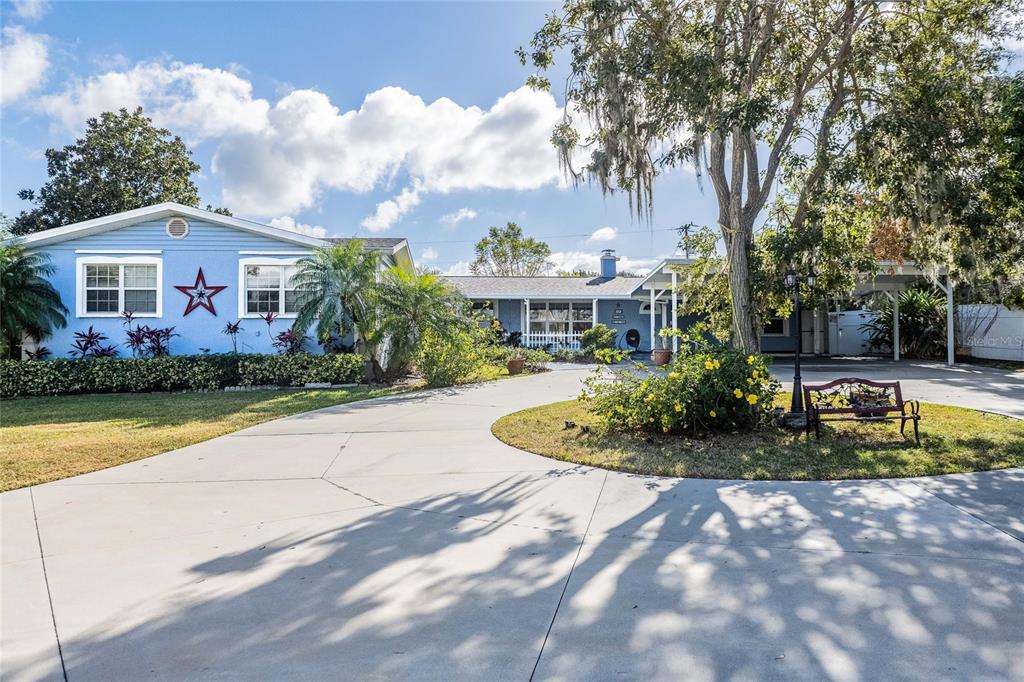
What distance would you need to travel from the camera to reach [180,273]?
1444 cm

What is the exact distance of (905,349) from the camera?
65.9ft

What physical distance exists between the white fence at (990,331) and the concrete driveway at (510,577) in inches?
596

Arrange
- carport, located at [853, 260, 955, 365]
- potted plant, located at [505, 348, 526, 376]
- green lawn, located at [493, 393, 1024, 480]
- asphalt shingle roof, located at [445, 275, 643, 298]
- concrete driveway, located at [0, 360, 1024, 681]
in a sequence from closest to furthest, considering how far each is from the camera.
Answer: concrete driveway, located at [0, 360, 1024, 681] → green lawn, located at [493, 393, 1024, 480] → potted plant, located at [505, 348, 526, 376] → carport, located at [853, 260, 955, 365] → asphalt shingle roof, located at [445, 275, 643, 298]

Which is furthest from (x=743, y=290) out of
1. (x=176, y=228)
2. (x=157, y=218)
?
(x=157, y=218)

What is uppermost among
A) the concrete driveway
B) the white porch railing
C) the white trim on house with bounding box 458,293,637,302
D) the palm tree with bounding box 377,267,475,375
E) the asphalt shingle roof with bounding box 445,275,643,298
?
the asphalt shingle roof with bounding box 445,275,643,298

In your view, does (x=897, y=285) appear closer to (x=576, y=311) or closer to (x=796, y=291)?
(x=576, y=311)

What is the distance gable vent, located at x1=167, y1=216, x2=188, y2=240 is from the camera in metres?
14.4

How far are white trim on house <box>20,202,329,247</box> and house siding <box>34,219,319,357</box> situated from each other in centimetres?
15

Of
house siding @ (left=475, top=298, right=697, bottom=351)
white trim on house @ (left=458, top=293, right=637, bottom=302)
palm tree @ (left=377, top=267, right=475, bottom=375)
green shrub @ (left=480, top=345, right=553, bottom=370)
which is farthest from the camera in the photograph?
house siding @ (left=475, top=298, right=697, bottom=351)

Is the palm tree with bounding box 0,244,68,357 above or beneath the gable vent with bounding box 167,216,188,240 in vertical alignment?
beneath

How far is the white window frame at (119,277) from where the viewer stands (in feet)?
46.7

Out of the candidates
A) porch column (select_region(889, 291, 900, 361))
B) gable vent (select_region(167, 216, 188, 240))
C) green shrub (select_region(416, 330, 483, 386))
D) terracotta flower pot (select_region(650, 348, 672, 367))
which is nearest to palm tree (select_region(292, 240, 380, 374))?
green shrub (select_region(416, 330, 483, 386))

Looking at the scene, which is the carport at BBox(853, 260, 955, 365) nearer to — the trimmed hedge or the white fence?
the white fence

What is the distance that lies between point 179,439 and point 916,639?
794 cm
